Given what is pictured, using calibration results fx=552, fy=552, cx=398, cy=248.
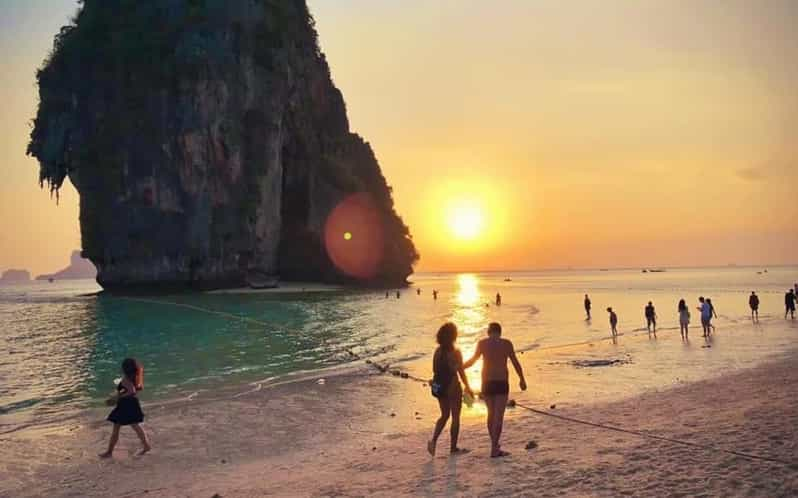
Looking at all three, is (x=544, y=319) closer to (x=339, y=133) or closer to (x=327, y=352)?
(x=327, y=352)

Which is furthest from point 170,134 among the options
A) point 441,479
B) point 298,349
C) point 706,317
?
point 441,479

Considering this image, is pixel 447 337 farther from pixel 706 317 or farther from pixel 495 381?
pixel 706 317

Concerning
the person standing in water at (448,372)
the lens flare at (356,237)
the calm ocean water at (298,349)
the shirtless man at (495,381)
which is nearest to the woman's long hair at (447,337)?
the person standing in water at (448,372)

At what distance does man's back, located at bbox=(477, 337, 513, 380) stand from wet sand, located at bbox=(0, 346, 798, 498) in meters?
1.13

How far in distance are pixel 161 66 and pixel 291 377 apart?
60.8 metres

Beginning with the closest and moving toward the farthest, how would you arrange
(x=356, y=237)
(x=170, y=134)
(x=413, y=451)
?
(x=413, y=451) → (x=170, y=134) → (x=356, y=237)

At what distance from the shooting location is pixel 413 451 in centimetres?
827

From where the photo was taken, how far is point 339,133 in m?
90.3

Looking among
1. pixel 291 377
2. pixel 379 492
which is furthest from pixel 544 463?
pixel 291 377

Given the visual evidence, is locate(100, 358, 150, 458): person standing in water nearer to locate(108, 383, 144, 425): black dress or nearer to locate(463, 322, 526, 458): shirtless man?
locate(108, 383, 144, 425): black dress

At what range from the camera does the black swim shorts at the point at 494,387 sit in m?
7.50

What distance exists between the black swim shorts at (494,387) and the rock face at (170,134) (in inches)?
2478

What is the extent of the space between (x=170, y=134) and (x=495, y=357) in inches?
2565

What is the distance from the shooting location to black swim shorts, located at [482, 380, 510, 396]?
24.6 ft
